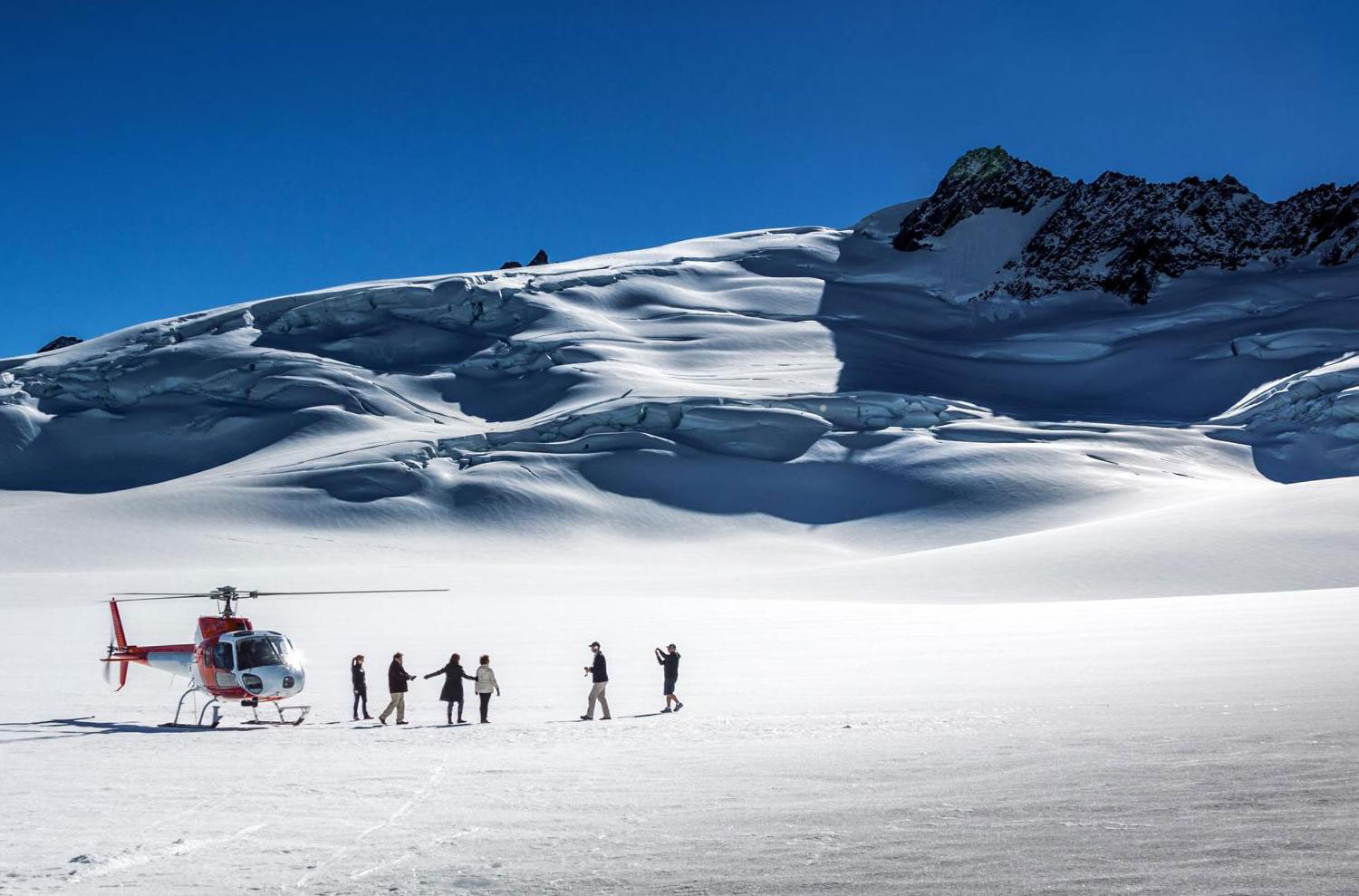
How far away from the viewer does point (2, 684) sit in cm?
2017

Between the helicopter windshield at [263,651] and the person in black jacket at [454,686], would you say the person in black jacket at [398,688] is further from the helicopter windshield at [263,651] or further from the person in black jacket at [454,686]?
the helicopter windshield at [263,651]

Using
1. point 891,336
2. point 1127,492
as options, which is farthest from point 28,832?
point 891,336

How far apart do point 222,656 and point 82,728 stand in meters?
2.07

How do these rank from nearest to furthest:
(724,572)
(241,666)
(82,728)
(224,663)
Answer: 1. (82,728)
2. (241,666)
3. (224,663)
4. (724,572)

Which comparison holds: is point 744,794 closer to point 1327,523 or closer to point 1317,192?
point 1327,523

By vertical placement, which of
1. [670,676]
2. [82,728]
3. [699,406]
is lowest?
[82,728]

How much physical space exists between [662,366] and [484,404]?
1290 centimetres

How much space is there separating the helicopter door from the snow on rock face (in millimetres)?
100084

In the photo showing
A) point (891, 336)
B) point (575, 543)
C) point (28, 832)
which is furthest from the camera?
point (891, 336)

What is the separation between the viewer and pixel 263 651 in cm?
→ 1702

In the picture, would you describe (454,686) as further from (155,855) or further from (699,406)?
(699,406)

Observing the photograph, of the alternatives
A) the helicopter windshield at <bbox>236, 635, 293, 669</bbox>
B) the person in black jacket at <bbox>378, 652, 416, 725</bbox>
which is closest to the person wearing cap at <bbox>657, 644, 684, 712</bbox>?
the person in black jacket at <bbox>378, 652, 416, 725</bbox>

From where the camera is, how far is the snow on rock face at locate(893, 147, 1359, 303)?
10850 cm

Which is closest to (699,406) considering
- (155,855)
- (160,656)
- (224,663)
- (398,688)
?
(160,656)
